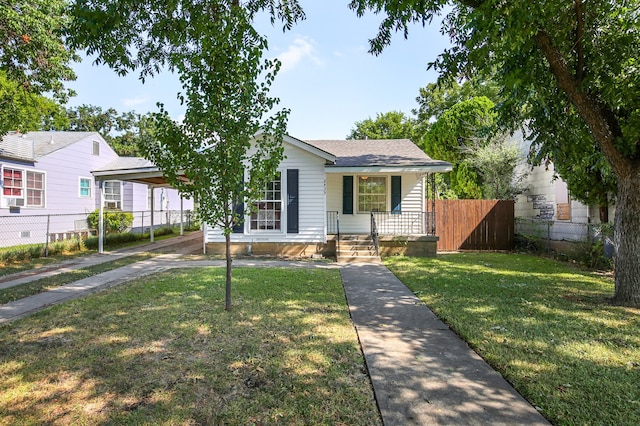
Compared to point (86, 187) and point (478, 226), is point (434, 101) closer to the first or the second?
point (478, 226)

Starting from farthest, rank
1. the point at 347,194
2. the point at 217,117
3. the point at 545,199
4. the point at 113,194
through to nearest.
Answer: the point at 113,194
the point at 545,199
the point at 347,194
the point at 217,117

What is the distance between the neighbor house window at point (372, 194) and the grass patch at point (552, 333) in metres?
4.40

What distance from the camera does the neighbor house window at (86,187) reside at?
53.8 feet

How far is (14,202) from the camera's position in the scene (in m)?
12.8

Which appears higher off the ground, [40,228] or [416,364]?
[40,228]

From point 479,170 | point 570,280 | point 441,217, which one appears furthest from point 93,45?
point 479,170

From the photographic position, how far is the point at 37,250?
10.3 m

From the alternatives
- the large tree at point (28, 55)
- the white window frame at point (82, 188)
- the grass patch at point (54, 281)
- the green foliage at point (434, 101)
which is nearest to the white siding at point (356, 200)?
the grass patch at point (54, 281)

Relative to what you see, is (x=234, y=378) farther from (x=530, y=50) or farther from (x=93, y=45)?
(x=530, y=50)

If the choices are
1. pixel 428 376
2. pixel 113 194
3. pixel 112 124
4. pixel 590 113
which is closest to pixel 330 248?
pixel 590 113

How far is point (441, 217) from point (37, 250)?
1381cm

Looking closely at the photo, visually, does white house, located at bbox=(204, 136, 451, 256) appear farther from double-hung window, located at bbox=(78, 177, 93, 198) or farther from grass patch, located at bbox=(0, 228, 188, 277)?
double-hung window, located at bbox=(78, 177, 93, 198)

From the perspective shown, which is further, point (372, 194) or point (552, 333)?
point (372, 194)

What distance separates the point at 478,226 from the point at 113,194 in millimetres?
18438
